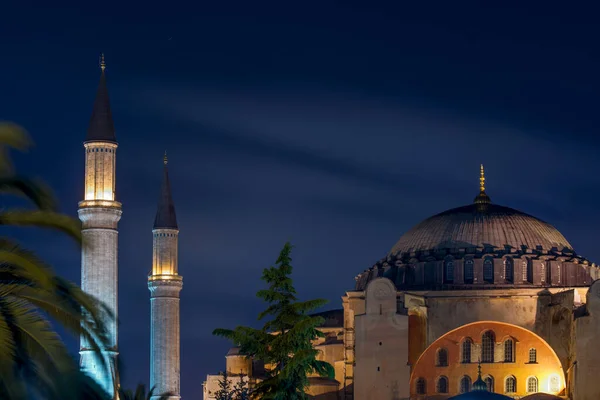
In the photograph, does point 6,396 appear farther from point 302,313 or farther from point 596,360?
point 596,360

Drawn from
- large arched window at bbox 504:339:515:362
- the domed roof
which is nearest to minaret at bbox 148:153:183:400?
the domed roof

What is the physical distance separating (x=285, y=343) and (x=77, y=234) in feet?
53.3

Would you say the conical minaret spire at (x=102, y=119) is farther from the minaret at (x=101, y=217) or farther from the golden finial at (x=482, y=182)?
the golden finial at (x=482, y=182)

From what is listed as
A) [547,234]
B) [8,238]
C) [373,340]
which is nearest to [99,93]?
[373,340]

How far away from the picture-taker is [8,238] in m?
18.3

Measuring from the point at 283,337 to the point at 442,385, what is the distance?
30206mm

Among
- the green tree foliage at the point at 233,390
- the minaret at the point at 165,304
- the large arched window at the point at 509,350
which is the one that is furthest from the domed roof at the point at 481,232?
the minaret at the point at 165,304

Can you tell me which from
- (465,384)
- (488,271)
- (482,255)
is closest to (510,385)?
(465,384)

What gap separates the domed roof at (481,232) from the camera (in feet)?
220

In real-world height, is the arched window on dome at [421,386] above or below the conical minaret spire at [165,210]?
below

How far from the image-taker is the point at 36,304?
59.2ft

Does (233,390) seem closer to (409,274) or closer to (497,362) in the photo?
(497,362)

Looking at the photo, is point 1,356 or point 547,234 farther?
point 547,234

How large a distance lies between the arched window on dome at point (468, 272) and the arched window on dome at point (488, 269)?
56cm
